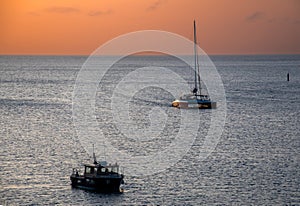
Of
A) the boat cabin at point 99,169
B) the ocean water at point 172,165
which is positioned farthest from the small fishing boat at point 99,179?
the ocean water at point 172,165

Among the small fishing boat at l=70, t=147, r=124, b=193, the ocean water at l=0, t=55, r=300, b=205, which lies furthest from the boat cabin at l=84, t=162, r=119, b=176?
the ocean water at l=0, t=55, r=300, b=205

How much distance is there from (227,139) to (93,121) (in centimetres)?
3341

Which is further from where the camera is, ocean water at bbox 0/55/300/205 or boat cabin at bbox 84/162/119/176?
boat cabin at bbox 84/162/119/176

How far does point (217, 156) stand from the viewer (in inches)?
3967

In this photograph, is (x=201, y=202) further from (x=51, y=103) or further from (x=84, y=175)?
(x=51, y=103)

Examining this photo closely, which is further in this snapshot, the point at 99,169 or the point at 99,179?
the point at 99,169

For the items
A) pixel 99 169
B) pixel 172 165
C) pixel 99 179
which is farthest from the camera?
pixel 172 165

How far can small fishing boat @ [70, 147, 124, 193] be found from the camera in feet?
262

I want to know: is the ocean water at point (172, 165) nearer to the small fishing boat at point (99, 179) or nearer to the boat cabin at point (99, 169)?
the small fishing boat at point (99, 179)

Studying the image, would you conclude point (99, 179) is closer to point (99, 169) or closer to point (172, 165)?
point (99, 169)

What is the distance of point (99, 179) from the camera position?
265ft

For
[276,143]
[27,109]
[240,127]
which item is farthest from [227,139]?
[27,109]

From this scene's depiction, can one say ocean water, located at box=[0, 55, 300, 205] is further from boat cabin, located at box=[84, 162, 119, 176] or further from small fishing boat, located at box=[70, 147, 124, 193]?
boat cabin, located at box=[84, 162, 119, 176]

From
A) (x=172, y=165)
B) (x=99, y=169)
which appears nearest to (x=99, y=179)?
(x=99, y=169)
